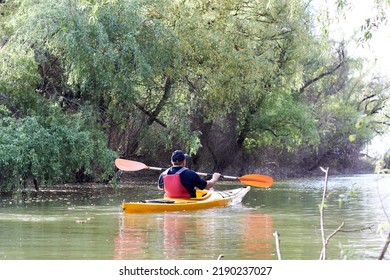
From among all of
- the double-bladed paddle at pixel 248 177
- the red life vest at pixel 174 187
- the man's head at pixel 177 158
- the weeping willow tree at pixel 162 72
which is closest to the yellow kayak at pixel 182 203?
the red life vest at pixel 174 187

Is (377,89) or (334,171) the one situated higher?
(377,89)

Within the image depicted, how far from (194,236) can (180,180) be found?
334 centimetres

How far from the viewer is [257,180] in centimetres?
1566

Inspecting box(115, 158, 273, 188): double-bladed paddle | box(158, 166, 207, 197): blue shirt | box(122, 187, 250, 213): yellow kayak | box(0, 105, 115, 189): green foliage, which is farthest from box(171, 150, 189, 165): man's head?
box(0, 105, 115, 189): green foliage

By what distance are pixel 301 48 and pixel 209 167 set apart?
5.09 m

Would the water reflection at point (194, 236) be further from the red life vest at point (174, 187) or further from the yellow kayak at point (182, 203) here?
the red life vest at point (174, 187)

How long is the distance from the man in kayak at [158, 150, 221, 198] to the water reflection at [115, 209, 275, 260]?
460 mm

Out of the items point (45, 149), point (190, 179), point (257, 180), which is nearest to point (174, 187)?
point (190, 179)

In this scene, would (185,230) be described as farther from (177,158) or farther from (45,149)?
(45,149)

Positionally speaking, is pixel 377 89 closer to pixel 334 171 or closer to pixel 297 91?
pixel 334 171

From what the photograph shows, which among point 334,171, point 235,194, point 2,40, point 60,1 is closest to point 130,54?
point 60,1

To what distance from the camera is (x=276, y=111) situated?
1166 inches

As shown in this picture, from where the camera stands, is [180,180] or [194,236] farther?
[180,180]

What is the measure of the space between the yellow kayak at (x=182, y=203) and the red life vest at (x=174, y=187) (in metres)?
0.13
